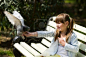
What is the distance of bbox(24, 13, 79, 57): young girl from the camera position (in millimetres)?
2820

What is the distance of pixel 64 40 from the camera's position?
9.67 feet

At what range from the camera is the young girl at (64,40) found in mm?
2820

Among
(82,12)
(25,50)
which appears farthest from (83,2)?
(25,50)

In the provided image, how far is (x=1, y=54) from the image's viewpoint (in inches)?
186

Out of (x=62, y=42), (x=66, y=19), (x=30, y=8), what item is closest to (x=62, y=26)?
(x=66, y=19)

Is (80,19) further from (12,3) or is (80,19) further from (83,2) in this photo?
(12,3)

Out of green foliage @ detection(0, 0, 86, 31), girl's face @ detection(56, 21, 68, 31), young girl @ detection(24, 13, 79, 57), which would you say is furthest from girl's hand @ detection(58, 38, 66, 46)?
green foliage @ detection(0, 0, 86, 31)

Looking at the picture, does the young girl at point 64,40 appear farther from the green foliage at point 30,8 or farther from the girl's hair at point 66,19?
the green foliage at point 30,8

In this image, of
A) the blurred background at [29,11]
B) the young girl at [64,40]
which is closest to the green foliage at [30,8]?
the blurred background at [29,11]

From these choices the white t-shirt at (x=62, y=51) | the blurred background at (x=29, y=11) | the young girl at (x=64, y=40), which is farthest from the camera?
the blurred background at (x=29, y=11)

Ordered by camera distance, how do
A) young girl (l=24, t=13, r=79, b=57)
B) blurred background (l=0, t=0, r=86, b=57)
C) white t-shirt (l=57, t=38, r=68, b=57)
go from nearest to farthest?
young girl (l=24, t=13, r=79, b=57)
white t-shirt (l=57, t=38, r=68, b=57)
blurred background (l=0, t=0, r=86, b=57)

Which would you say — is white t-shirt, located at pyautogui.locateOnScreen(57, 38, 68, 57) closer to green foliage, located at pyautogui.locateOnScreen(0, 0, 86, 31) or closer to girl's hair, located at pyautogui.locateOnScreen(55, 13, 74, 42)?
girl's hair, located at pyautogui.locateOnScreen(55, 13, 74, 42)

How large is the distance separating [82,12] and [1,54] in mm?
6055

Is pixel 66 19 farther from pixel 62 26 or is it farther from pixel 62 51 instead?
pixel 62 51
